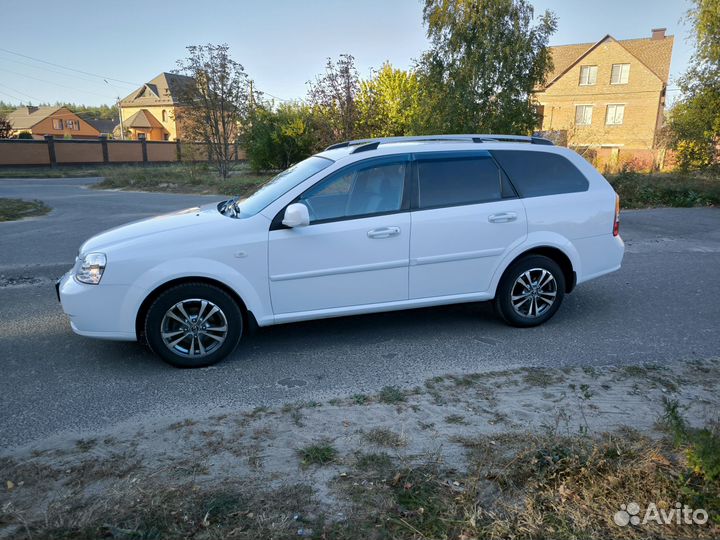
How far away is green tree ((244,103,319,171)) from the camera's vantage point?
26297 mm

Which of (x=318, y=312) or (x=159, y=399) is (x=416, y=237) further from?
(x=159, y=399)

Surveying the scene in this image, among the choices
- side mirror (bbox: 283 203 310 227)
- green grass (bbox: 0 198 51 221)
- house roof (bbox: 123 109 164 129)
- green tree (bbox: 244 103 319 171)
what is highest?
house roof (bbox: 123 109 164 129)

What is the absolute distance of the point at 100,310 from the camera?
14.7ft

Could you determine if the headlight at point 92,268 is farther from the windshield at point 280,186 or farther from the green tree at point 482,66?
the green tree at point 482,66

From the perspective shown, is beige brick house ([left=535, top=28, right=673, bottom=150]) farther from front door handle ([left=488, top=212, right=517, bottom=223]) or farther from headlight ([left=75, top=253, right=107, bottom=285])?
headlight ([left=75, top=253, right=107, bottom=285])

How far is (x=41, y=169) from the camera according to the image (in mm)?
39375

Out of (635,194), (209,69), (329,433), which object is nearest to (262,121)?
(209,69)

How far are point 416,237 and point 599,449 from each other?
8.13ft

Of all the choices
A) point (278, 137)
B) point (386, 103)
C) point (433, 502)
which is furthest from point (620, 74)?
point (433, 502)

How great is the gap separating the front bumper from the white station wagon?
0.04 feet

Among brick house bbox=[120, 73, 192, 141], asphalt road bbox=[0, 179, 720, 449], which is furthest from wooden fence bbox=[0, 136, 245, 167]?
asphalt road bbox=[0, 179, 720, 449]

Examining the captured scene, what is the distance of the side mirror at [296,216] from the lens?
459 cm

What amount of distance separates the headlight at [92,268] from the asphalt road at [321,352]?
80 centimetres

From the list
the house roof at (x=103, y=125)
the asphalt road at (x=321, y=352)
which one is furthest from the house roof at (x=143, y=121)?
the asphalt road at (x=321, y=352)
